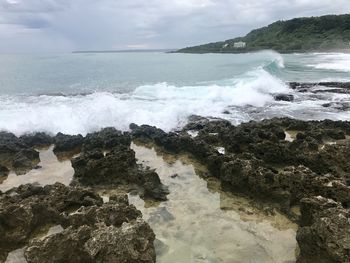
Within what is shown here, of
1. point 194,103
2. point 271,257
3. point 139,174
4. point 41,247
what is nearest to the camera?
point 41,247

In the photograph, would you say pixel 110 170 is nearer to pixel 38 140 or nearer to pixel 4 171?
pixel 4 171

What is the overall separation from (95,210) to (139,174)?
8.63 ft

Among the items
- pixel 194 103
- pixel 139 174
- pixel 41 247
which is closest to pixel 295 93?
pixel 194 103

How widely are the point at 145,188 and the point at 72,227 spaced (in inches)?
Result: 99.1

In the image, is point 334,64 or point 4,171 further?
point 334,64

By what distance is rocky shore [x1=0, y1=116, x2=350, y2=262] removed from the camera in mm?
5195

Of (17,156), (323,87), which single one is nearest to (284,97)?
(323,87)

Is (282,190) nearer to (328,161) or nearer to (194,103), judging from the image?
(328,161)

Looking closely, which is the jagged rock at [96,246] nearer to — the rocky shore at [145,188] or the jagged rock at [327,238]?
the rocky shore at [145,188]

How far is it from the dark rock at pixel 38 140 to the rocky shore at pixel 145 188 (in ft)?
0.10

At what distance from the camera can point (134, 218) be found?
611 centimetres

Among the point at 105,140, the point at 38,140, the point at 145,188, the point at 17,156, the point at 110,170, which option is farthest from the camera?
the point at 38,140

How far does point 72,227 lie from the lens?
18.3ft

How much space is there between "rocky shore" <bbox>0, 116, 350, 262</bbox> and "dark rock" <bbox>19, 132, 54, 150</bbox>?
0.03 meters
